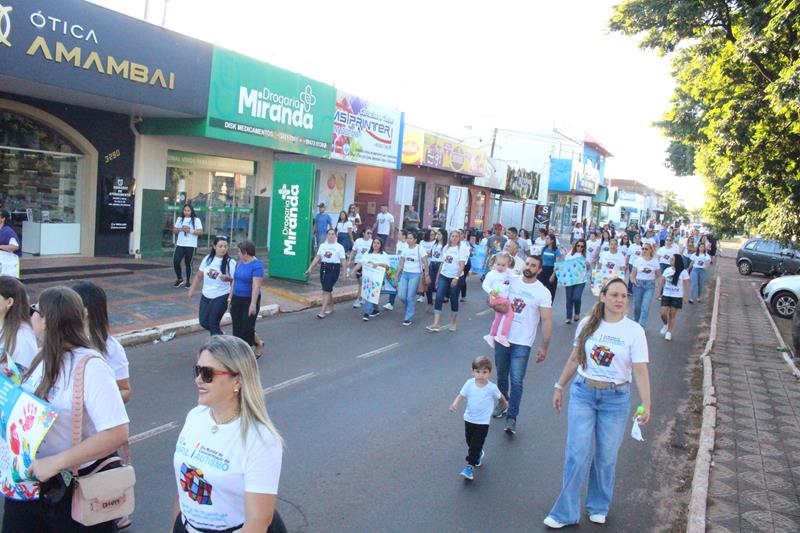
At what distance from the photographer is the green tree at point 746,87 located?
1113cm

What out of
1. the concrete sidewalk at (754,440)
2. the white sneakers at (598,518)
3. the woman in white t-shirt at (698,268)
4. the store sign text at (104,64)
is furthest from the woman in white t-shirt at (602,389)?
the woman in white t-shirt at (698,268)

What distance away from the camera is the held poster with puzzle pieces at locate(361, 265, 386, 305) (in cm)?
1220

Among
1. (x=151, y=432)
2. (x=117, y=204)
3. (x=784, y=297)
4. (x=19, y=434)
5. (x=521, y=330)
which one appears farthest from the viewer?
(x=784, y=297)

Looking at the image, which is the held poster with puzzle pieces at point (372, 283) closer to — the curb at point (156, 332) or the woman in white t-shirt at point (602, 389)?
the curb at point (156, 332)

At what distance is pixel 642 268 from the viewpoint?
38.5 ft

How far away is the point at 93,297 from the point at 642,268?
10378 millimetres

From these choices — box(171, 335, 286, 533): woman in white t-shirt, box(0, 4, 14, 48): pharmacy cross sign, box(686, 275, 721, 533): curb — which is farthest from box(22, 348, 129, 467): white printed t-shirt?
box(0, 4, 14, 48): pharmacy cross sign

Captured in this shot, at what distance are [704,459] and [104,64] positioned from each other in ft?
39.6

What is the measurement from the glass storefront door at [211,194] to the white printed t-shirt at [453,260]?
8308 mm

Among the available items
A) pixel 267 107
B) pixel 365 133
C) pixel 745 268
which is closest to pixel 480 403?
pixel 267 107

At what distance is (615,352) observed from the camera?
4559mm

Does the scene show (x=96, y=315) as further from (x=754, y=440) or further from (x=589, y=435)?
(x=754, y=440)

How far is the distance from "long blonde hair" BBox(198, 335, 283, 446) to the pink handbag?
0.73 m

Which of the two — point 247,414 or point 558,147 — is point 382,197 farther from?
point 558,147
